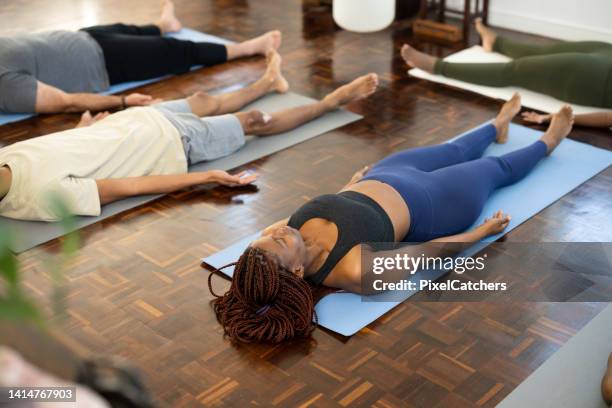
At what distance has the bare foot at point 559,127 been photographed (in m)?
3.50

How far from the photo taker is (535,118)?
3.86 m

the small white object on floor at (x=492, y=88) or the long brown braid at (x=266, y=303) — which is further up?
the small white object on floor at (x=492, y=88)

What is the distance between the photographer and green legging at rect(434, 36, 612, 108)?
384 centimetres

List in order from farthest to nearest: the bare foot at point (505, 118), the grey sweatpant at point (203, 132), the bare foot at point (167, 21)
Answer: the bare foot at point (167, 21), the bare foot at point (505, 118), the grey sweatpant at point (203, 132)

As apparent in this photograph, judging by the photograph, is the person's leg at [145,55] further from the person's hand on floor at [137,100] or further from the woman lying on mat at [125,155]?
the woman lying on mat at [125,155]

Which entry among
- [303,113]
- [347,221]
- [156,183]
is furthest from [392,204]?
[303,113]

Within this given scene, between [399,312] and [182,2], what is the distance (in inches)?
164

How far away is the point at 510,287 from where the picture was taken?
2668mm

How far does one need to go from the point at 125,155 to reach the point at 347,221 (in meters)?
1.21

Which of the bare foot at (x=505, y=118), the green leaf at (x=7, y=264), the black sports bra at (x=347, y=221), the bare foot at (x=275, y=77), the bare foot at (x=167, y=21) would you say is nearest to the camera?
the green leaf at (x=7, y=264)

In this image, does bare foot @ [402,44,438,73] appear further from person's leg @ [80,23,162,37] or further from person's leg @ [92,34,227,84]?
person's leg @ [80,23,162,37]

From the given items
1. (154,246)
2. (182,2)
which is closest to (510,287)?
(154,246)

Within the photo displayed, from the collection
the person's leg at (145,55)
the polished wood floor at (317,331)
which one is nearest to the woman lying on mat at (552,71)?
the polished wood floor at (317,331)

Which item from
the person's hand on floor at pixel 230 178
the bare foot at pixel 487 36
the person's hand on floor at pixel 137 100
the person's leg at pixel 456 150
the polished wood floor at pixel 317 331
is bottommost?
the polished wood floor at pixel 317 331
